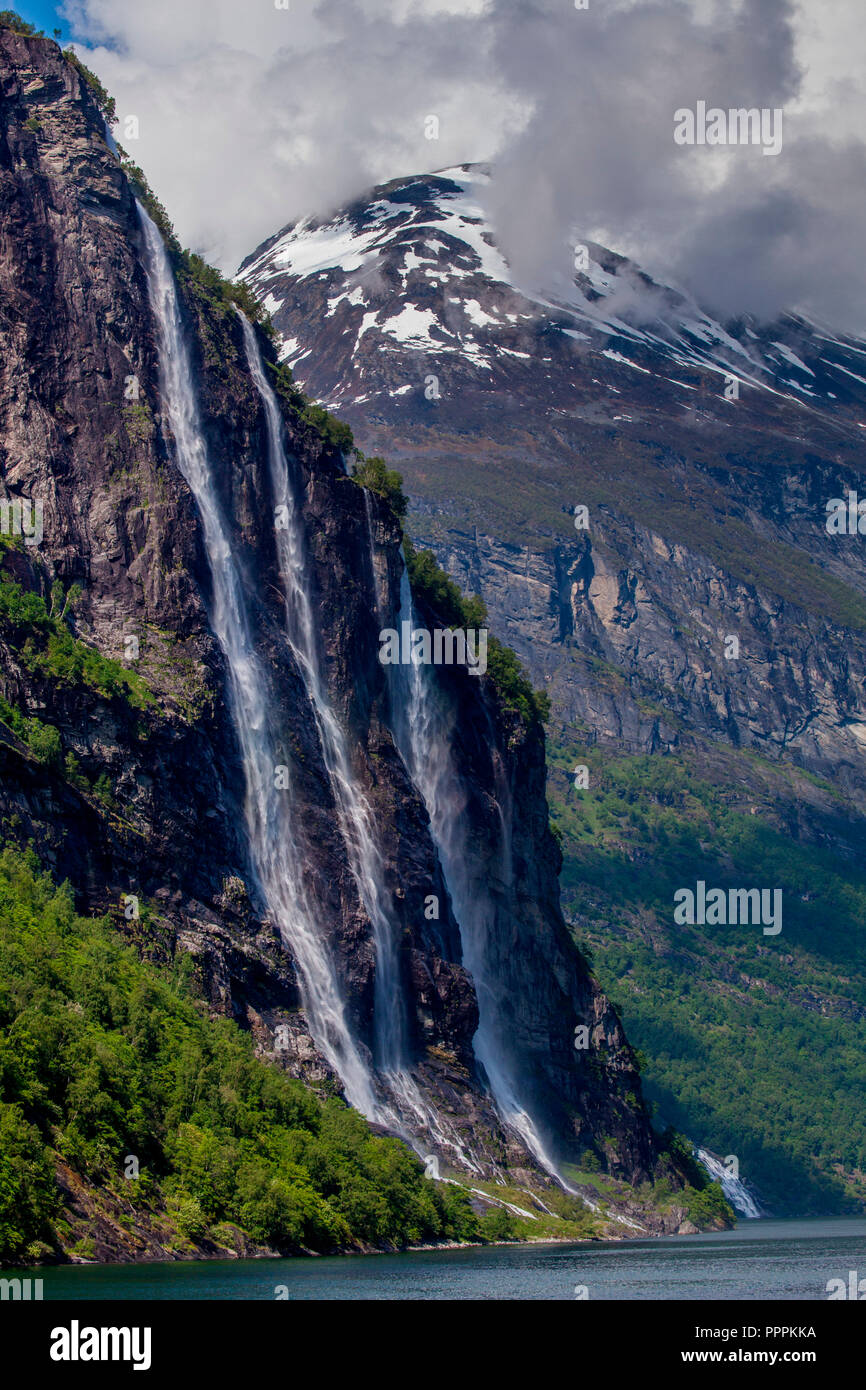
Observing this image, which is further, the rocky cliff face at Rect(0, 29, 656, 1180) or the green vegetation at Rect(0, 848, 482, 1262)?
the rocky cliff face at Rect(0, 29, 656, 1180)

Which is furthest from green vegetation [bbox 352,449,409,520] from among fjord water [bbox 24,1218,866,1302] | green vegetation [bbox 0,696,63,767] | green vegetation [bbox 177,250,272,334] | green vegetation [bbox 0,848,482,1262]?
fjord water [bbox 24,1218,866,1302]

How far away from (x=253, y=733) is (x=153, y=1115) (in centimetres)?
4456

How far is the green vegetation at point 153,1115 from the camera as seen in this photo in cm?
5897

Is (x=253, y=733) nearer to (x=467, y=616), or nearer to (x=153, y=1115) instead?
(x=153, y=1115)

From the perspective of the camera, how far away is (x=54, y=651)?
9562 cm

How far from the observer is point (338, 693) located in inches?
4776

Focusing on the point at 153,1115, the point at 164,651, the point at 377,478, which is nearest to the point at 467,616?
the point at 377,478

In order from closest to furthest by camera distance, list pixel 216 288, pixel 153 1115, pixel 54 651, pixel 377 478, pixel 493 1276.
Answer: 1. pixel 493 1276
2. pixel 153 1115
3. pixel 54 651
4. pixel 216 288
5. pixel 377 478

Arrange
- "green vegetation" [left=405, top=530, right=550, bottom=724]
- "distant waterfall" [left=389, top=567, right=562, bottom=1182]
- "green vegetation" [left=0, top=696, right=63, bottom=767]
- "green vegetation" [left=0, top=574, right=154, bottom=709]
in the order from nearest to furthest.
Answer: "green vegetation" [left=0, top=696, right=63, bottom=767], "green vegetation" [left=0, top=574, right=154, bottom=709], "distant waterfall" [left=389, top=567, right=562, bottom=1182], "green vegetation" [left=405, top=530, right=550, bottom=724]

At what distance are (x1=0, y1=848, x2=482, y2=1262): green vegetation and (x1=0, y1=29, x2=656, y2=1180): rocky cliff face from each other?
743cm

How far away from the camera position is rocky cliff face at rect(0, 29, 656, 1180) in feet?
308

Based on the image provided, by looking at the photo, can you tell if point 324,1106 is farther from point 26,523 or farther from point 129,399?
point 129,399

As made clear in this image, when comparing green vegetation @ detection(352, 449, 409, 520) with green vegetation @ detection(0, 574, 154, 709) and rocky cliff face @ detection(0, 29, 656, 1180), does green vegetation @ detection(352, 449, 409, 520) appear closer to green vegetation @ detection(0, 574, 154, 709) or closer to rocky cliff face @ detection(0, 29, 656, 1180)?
rocky cliff face @ detection(0, 29, 656, 1180)

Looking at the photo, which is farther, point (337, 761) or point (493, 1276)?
point (337, 761)
